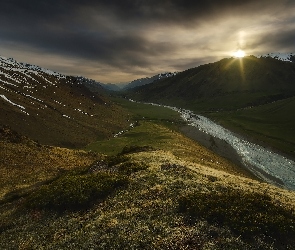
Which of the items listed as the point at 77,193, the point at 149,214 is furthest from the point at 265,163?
the point at 149,214

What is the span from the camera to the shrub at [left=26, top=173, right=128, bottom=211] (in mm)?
25859

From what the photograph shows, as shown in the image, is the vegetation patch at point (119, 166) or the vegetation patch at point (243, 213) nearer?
the vegetation patch at point (243, 213)

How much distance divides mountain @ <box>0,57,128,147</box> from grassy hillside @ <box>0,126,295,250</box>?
69.0 m

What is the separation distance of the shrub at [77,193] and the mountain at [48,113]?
69.4 metres

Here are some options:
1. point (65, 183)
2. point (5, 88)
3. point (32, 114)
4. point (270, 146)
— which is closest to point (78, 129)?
point (32, 114)

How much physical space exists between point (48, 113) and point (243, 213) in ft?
362

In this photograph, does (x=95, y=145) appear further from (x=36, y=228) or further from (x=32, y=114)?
(x=36, y=228)

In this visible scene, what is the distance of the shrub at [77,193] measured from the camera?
2586 centimetres

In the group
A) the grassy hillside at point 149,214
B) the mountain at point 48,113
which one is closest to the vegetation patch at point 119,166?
the grassy hillside at point 149,214

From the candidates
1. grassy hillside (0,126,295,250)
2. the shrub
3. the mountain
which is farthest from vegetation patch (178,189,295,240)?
the mountain

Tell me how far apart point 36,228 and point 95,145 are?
76.9m

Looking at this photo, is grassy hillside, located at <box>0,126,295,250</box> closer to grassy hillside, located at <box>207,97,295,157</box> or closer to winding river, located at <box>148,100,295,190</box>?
winding river, located at <box>148,100,295,190</box>

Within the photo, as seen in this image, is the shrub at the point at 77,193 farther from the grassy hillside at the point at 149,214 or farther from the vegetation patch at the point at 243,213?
the vegetation patch at the point at 243,213

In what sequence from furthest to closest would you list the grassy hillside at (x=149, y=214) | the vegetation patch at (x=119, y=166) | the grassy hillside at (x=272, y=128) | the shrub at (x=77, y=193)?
the grassy hillside at (x=272, y=128)
the vegetation patch at (x=119, y=166)
the shrub at (x=77, y=193)
the grassy hillside at (x=149, y=214)
